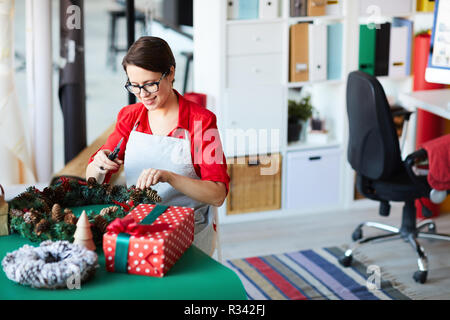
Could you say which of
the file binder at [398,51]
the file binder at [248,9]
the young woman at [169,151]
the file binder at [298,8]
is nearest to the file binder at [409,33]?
the file binder at [398,51]

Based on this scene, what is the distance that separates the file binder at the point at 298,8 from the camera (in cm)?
343

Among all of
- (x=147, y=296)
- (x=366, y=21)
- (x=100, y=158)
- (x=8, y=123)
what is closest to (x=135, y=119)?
(x=100, y=158)

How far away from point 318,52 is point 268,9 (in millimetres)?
364

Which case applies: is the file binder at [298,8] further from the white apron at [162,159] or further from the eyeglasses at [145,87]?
the eyeglasses at [145,87]

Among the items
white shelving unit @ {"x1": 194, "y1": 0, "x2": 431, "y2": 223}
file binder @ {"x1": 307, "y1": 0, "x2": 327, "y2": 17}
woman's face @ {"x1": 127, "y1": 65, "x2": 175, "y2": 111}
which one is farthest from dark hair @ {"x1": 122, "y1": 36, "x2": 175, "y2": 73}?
file binder @ {"x1": 307, "y1": 0, "x2": 327, "y2": 17}

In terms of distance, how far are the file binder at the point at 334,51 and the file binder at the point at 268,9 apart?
1.06ft

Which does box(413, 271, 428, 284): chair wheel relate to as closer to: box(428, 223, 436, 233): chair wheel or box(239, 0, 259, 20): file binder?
box(428, 223, 436, 233): chair wheel

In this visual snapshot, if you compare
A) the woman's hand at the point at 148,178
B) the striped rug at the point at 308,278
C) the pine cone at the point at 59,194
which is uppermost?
the woman's hand at the point at 148,178

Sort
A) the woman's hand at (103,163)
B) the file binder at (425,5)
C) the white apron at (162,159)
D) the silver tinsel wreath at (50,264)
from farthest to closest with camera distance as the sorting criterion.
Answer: the file binder at (425,5)
the white apron at (162,159)
the woman's hand at (103,163)
the silver tinsel wreath at (50,264)

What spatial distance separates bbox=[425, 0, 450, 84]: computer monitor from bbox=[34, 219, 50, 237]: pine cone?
208 cm

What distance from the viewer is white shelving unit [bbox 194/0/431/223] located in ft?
10.9

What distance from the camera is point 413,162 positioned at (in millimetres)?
2795

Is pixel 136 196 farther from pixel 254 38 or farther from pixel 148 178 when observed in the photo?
pixel 254 38

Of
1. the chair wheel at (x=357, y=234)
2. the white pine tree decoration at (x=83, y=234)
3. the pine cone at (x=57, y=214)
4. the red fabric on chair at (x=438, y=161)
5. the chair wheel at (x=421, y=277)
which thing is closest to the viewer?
the white pine tree decoration at (x=83, y=234)
